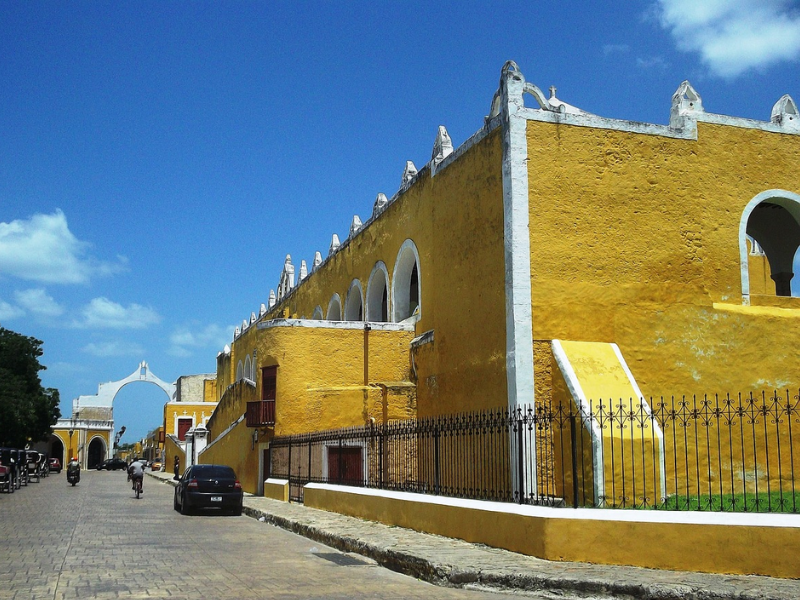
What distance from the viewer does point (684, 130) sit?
626 inches

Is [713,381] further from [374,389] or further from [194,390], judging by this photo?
[194,390]

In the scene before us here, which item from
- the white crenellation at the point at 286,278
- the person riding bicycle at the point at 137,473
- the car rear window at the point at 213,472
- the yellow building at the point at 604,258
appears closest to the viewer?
the yellow building at the point at 604,258

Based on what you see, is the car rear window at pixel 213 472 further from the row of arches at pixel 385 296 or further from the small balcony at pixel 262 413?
the row of arches at pixel 385 296

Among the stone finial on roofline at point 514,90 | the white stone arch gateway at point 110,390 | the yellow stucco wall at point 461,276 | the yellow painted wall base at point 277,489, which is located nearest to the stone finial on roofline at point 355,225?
the yellow stucco wall at point 461,276

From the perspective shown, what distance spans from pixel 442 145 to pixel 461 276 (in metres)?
4.06

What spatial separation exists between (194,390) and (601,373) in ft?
176

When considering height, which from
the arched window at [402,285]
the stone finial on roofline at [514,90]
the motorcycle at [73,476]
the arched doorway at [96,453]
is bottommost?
the arched doorway at [96,453]

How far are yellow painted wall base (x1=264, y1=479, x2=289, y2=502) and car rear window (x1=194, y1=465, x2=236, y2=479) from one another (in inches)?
89.6

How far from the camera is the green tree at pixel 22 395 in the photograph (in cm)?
4228

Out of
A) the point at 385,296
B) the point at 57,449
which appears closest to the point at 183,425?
the point at 57,449

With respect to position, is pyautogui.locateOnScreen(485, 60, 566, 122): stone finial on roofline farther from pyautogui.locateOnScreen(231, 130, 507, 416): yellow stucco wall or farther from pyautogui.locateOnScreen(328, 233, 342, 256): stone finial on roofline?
pyautogui.locateOnScreen(328, 233, 342, 256): stone finial on roofline

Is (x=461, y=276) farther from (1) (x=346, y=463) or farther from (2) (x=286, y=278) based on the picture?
(2) (x=286, y=278)

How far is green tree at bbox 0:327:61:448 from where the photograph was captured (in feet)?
139

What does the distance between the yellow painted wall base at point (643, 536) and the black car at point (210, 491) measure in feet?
27.9
